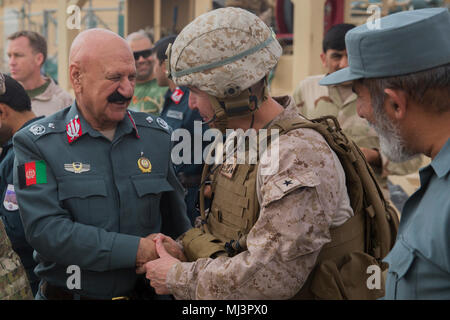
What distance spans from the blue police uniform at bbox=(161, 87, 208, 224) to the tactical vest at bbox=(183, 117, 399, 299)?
2195 millimetres

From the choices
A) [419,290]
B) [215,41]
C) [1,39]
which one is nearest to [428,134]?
[419,290]

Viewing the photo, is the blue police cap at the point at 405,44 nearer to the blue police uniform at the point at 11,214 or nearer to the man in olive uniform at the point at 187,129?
the blue police uniform at the point at 11,214

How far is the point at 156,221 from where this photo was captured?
265 cm

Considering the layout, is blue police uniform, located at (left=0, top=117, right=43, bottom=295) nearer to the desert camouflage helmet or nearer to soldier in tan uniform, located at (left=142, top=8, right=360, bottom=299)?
soldier in tan uniform, located at (left=142, top=8, right=360, bottom=299)

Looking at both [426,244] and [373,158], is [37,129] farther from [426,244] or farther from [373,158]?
[373,158]

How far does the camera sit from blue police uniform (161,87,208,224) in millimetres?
4430

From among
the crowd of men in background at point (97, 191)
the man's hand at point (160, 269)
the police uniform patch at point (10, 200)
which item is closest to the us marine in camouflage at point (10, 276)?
the crowd of men in background at point (97, 191)

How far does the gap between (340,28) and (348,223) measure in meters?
2.91

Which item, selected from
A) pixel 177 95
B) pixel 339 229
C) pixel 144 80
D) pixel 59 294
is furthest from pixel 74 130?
pixel 144 80

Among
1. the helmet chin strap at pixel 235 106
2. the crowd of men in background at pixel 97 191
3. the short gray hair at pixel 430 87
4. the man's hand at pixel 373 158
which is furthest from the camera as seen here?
the man's hand at pixel 373 158

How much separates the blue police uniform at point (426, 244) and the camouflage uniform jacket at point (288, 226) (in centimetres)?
28

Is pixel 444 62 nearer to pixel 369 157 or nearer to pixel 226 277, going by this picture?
pixel 226 277

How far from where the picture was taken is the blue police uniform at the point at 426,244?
1.53m

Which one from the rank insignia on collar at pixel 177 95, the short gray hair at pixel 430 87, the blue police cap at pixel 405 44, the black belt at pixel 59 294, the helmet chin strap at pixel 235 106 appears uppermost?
the blue police cap at pixel 405 44
